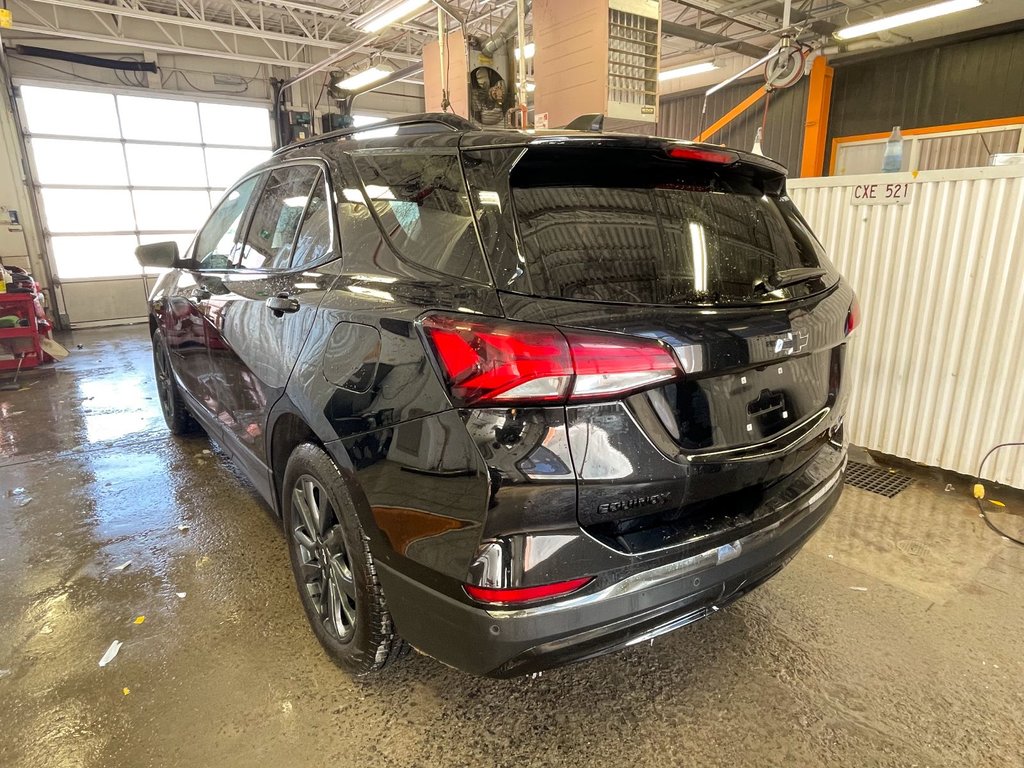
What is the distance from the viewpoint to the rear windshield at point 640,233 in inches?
50.5

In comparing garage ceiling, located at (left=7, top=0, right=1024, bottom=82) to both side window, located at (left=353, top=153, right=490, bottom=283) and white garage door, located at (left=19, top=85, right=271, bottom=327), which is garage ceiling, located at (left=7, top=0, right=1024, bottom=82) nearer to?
white garage door, located at (left=19, top=85, right=271, bottom=327)

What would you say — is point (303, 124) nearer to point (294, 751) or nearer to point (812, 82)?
point (812, 82)

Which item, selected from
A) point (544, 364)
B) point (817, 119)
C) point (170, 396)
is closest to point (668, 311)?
point (544, 364)

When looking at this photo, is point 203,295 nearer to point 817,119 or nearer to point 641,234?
point 641,234

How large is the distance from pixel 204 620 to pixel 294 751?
2.51 feet

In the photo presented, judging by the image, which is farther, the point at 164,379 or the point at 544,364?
the point at 164,379

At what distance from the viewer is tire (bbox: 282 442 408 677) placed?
5.16 ft

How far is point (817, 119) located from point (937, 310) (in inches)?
319

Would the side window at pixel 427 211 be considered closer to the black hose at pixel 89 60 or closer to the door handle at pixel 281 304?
the door handle at pixel 281 304

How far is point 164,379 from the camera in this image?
395 cm

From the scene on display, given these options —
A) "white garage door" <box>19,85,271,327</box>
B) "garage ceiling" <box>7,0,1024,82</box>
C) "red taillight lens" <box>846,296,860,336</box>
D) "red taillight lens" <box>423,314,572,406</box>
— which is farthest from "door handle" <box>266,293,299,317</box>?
"white garage door" <box>19,85,271,327</box>

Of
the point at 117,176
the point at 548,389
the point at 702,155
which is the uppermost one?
the point at 117,176

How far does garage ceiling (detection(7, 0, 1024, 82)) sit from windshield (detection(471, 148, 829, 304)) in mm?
7178

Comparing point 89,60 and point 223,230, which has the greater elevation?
point 89,60
